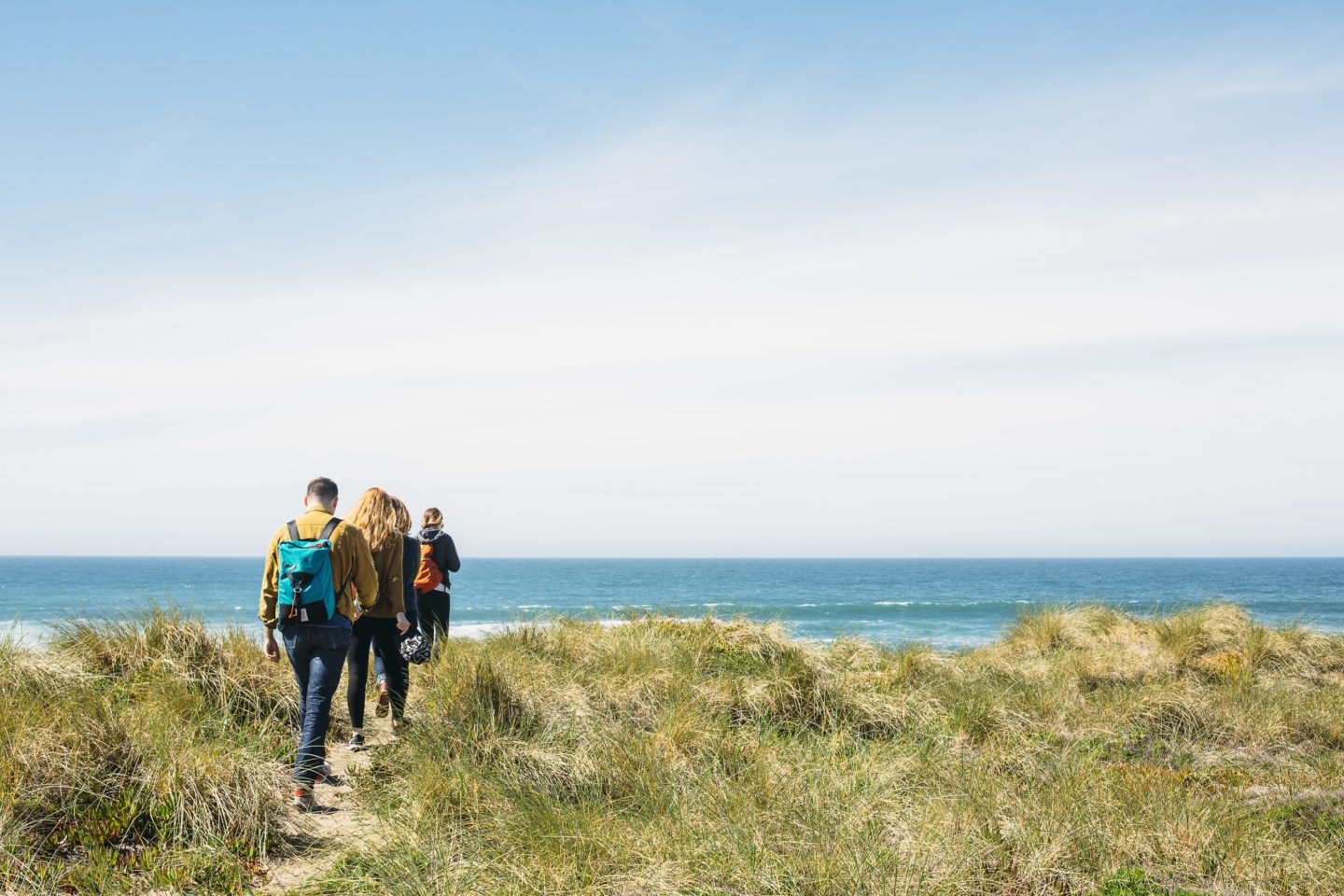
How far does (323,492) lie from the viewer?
19.3 feet

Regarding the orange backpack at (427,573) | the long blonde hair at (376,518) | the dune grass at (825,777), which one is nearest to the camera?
the dune grass at (825,777)

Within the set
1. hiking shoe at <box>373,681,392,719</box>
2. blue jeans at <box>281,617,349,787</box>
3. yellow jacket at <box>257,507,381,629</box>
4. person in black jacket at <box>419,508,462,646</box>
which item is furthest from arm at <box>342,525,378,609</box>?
person in black jacket at <box>419,508,462,646</box>

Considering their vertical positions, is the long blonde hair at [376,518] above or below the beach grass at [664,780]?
above

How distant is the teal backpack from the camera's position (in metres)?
5.51

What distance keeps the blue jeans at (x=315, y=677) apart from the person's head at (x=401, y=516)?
4.63ft

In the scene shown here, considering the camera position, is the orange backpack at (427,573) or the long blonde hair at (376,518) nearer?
the long blonde hair at (376,518)

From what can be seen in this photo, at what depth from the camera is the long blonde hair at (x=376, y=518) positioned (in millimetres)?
6766

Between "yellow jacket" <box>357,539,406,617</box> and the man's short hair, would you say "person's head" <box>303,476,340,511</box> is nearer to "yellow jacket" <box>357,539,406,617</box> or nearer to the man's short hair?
the man's short hair

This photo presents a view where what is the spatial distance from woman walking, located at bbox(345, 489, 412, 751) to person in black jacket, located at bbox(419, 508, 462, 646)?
181 centimetres

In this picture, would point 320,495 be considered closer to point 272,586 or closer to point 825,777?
point 272,586

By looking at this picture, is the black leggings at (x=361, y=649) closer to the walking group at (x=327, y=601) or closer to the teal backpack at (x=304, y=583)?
the walking group at (x=327, y=601)

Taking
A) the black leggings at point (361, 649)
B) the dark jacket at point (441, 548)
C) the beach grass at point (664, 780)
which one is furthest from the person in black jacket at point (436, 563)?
the black leggings at point (361, 649)

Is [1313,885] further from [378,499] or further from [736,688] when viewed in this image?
[378,499]

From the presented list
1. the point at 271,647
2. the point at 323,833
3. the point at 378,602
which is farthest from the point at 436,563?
the point at 323,833
